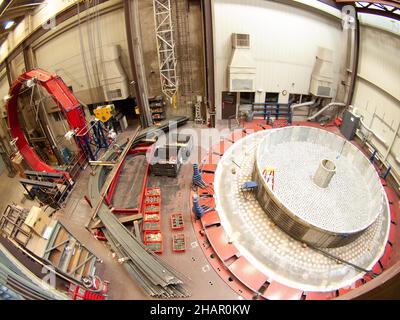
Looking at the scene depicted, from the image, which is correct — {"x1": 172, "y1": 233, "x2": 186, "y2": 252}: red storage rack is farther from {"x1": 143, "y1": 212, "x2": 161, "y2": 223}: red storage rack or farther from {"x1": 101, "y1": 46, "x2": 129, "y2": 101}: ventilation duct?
{"x1": 101, "y1": 46, "x2": 129, "y2": 101}: ventilation duct

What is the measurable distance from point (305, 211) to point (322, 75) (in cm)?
715

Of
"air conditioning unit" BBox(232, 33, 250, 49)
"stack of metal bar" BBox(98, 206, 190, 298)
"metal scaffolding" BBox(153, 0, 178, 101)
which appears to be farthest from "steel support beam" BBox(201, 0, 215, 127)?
"stack of metal bar" BBox(98, 206, 190, 298)

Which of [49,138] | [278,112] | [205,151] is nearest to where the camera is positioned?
[205,151]

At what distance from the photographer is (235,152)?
10984 mm

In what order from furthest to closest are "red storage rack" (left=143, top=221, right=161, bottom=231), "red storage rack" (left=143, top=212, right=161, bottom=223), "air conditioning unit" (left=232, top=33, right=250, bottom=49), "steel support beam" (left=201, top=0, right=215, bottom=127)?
"air conditioning unit" (left=232, top=33, right=250, bottom=49) → "steel support beam" (left=201, top=0, right=215, bottom=127) → "red storage rack" (left=143, top=212, right=161, bottom=223) → "red storage rack" (left=143, top=221, right=161, bottom=231)

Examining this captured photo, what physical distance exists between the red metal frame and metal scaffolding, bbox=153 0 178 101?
163 inches

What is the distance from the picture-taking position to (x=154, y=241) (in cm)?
779

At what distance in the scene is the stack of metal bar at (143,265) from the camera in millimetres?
6613

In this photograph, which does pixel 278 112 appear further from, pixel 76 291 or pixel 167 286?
pixel 76 291

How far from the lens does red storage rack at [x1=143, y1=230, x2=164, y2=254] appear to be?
7645 millimetres

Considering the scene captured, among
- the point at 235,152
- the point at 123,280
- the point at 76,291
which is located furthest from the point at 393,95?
the point at 76,291

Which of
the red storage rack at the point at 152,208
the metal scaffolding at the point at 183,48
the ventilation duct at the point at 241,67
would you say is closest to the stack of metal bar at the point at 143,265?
the red storage rack at the point at 152,208

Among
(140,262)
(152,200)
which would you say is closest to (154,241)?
(140,262)

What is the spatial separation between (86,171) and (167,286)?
6.17 m
